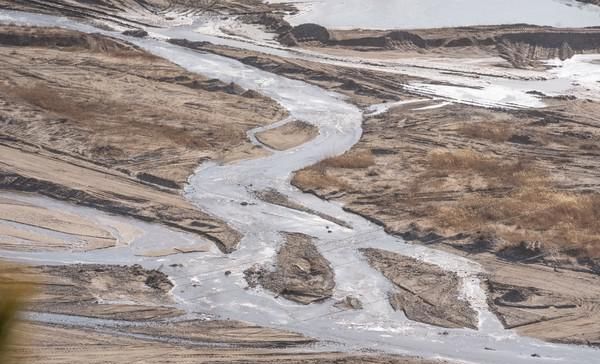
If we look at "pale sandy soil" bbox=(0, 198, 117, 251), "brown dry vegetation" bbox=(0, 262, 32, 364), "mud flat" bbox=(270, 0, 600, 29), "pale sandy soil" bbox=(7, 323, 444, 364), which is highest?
"brown dry vegetation" bbox=(0, 262, 32, 364)

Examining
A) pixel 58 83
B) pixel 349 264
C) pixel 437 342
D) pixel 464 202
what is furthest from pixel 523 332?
pixel 58 83

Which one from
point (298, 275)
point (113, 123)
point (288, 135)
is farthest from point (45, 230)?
point (288, 135)

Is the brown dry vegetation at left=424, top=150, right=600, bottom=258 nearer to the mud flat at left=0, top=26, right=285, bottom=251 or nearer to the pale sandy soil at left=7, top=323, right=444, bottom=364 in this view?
the mud flat at left=0, top=26, right=285, bottom=251

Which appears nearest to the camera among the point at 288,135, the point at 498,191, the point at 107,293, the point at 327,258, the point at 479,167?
the point at 107,293

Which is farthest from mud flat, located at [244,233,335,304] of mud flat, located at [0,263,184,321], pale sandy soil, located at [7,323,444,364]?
pale sandy soil, located at [7,323,444,364]

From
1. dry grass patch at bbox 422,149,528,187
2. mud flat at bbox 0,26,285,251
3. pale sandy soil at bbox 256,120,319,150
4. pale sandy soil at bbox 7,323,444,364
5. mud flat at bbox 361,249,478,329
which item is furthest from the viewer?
pale sandy soil at bbox 256,120,319,150

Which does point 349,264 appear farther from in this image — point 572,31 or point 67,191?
point 572,31

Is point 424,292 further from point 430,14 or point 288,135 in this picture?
point 430,14

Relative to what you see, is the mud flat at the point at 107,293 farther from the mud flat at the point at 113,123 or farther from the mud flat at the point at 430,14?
the mud flat at the point at 430,14

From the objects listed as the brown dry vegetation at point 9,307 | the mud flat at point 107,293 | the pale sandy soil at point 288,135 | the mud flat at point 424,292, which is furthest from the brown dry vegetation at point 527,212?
the brown dry vegetation at point 9,307

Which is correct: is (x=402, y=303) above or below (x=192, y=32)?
below

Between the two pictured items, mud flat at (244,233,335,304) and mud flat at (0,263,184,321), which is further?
mud flat at (244,233,335,304)
